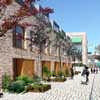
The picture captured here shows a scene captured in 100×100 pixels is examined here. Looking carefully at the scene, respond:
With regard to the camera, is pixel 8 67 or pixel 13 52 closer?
pixel 8 67

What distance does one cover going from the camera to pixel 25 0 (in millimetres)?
7574

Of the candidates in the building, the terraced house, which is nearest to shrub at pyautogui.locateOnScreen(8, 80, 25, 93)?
the terraced house

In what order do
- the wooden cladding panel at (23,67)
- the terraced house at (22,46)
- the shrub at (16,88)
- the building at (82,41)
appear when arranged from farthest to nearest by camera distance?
the building at (82,41) < the wooden cladding panel at (23,67) < the terraced house at (22,46) < the shrub at (16,88)

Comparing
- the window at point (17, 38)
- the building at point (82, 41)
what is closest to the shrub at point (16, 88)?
the window at point (17, 38)

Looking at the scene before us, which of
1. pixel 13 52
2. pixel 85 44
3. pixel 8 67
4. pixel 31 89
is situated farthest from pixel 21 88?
pixel 85 44

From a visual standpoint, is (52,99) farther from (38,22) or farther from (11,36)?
(38,22)

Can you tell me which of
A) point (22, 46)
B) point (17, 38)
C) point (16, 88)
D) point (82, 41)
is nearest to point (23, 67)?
point (22, 46)

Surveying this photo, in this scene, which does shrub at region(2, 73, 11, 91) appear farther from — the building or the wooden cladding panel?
the building

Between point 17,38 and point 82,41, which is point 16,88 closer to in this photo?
point 17,38

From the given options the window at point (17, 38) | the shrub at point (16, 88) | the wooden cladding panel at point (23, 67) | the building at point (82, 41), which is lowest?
the shrub at point (16, 88)

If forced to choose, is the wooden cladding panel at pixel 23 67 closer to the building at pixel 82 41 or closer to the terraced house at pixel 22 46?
the terraced house at pixel 22 46

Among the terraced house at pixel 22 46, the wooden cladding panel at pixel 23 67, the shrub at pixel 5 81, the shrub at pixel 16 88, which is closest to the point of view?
the shrub at pixel 16 88

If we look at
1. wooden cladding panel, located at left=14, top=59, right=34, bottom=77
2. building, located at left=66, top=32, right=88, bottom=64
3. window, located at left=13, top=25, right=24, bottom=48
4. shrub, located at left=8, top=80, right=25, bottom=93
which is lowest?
shrub, located at left=8, top=80, right=25, bottom=93

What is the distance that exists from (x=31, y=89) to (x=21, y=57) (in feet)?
15.8
